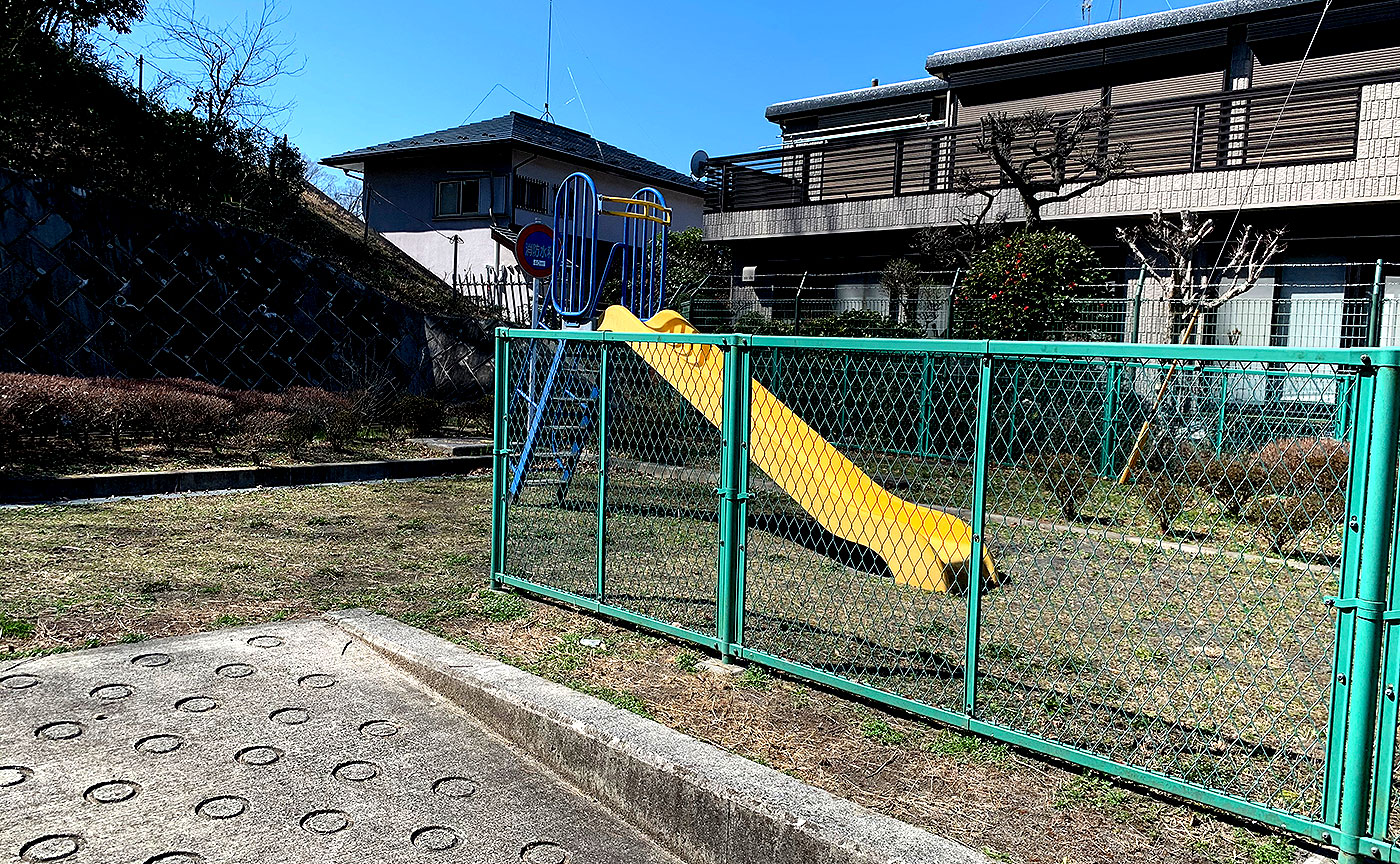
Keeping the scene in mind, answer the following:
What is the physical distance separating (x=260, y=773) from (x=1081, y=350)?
9.84 feet

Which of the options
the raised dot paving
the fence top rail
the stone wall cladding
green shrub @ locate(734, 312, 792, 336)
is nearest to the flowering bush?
green shrub @ locate(734, 312, 792, 336)

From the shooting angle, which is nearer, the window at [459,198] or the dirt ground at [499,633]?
the dirt ground at [499,633]

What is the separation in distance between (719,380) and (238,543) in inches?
141

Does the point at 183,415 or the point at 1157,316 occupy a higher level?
the point at 1157,316

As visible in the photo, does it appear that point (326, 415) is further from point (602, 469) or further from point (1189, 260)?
point (1189, 260)

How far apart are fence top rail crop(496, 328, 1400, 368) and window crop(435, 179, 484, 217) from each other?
2215cm

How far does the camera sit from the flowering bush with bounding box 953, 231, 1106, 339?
39.8 feet

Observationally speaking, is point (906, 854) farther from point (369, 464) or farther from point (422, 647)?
point (369, 464)

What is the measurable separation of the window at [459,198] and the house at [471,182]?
0.03 m

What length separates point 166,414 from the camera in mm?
9492

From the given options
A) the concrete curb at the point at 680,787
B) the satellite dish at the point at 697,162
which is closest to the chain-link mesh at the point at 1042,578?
the concrete curb at the point at 680,787

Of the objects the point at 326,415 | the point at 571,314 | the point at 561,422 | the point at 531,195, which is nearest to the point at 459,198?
the point at 531,195

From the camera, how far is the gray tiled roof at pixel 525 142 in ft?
81.9

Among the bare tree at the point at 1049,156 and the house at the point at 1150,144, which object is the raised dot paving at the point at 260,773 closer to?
the house at the point at 1150,144
